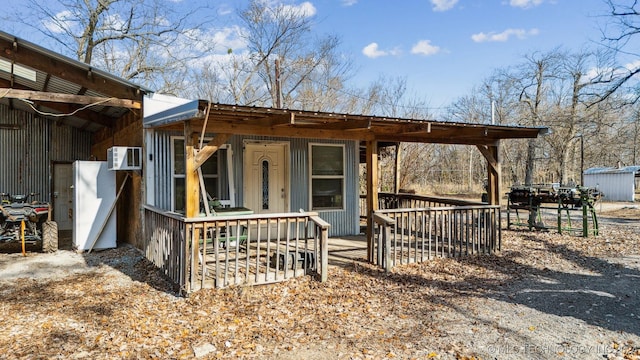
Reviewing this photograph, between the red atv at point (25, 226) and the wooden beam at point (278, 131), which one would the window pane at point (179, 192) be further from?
the red atv at point (25, 226)

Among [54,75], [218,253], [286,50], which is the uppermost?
[286,50]

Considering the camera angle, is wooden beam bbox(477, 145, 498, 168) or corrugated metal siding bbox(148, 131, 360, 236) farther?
wooden beam bbox(477, 145, 498, 168)

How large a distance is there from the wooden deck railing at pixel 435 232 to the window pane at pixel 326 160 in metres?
2.08

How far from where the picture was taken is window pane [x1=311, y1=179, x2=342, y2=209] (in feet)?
26.7

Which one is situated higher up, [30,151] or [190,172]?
[30,151]

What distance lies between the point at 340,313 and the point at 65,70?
19.5 feet

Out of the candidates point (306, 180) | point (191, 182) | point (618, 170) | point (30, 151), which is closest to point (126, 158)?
point (191, 182)

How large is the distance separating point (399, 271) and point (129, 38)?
15.0 m

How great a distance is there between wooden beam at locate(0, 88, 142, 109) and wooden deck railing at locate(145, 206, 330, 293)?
183cm

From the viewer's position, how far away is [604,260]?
6.72 metres

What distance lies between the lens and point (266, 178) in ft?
25.4

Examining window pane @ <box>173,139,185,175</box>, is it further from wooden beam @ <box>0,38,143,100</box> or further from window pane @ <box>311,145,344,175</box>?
window pane @ <box>311,145,344,175</box>

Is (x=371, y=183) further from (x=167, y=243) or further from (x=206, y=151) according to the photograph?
(x=167, y=243)

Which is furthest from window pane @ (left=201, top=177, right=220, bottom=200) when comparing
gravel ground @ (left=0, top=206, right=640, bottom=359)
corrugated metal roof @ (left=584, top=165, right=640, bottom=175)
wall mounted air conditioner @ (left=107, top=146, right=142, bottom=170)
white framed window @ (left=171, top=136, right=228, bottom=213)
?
corrugated metal roof @ (left=584, top=165, right=640, bottom=175)
